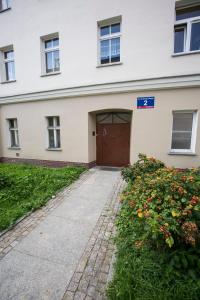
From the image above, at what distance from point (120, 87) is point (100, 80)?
2.91 feet

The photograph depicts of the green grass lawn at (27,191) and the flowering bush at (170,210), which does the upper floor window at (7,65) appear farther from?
the flowering bush at (170,210)

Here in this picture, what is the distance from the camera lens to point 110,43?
243 inches

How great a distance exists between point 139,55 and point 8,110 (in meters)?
6.70

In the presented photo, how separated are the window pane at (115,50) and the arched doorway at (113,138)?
6.77 ft

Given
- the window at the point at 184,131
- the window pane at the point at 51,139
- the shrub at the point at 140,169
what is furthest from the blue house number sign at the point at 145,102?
the window pane at the point at 51,139

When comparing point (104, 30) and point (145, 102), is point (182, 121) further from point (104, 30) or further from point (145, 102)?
point (104, 30)

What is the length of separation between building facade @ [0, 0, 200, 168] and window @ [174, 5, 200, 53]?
0.03 meters

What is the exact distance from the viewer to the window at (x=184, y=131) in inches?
222

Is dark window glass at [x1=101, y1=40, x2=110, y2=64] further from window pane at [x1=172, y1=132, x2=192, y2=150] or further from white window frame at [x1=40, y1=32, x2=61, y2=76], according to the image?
window pane at [x1=172, y1=132, x2=192, y2=150]

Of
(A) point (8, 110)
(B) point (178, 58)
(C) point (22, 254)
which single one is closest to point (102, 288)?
(C) point (22, 254)

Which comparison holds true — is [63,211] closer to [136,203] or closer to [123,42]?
[136,203]

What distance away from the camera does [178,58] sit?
208 inches

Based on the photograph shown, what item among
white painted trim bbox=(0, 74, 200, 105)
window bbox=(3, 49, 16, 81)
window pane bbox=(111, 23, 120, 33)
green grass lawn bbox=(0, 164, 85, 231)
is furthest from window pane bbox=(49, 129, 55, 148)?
window pane bbox=(111, 23, 120, 33)

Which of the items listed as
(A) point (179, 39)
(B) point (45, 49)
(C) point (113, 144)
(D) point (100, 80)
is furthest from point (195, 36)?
(B) point (45, 49)
